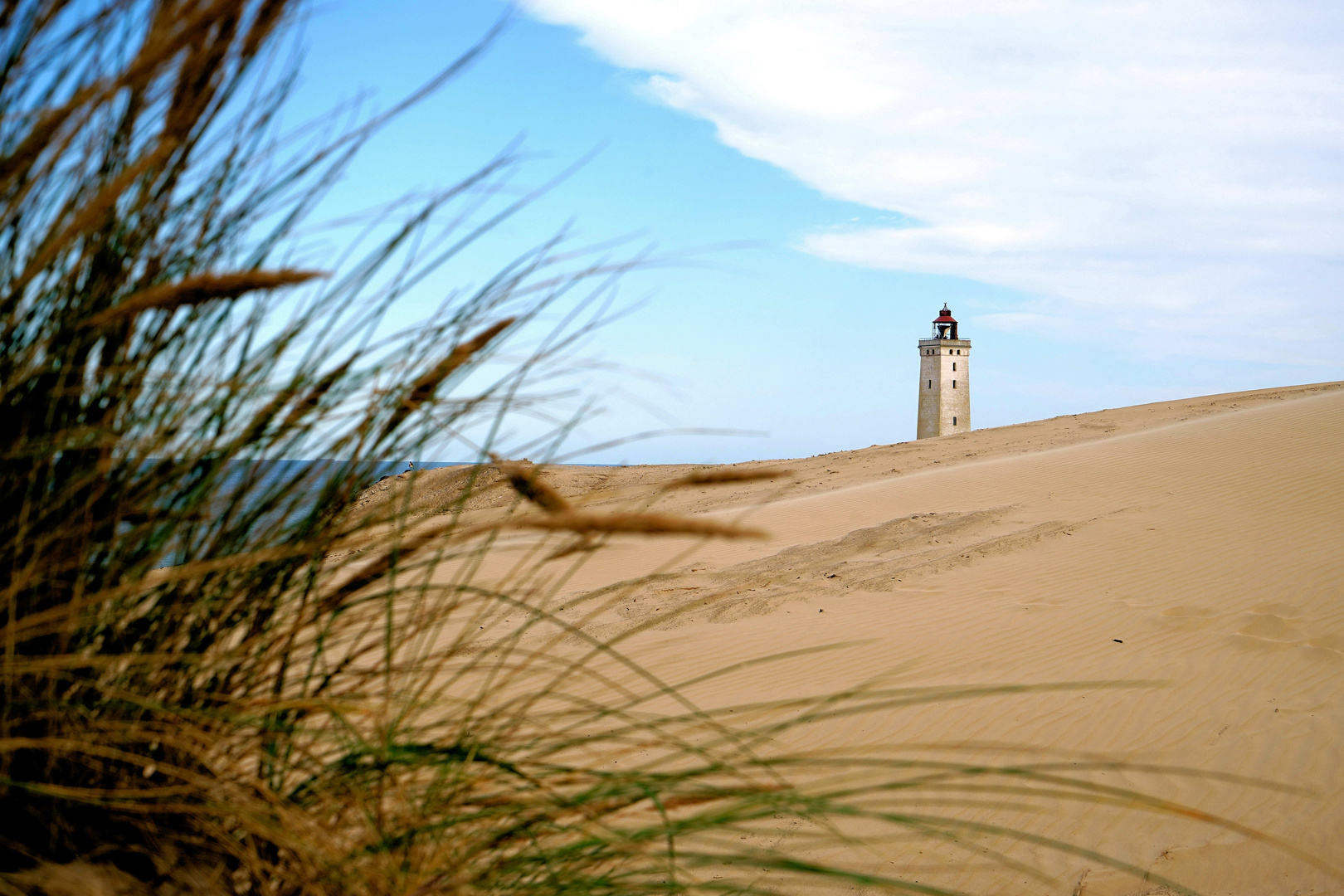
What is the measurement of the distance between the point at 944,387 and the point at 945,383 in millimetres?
244

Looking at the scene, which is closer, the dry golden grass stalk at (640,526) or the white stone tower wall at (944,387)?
the dry golden grass stalk at (640,526)

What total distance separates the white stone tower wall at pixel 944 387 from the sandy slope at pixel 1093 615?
1773 inches

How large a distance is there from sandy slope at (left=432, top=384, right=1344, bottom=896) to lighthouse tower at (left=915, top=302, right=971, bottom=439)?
4510cm

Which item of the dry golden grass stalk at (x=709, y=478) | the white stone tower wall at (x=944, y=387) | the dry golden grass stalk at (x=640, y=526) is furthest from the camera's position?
the white stone tower wall at (x=944, y=387)

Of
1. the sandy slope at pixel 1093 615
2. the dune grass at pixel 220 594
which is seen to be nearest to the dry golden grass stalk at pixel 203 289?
the dune grass at pixel 220 594

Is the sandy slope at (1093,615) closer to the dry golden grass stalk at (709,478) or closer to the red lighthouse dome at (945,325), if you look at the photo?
the dry golden grass stalk at (709,478)

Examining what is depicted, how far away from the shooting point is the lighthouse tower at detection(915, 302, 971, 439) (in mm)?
63125

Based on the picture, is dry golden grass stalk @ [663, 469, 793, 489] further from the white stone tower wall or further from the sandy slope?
the white stone tower wall

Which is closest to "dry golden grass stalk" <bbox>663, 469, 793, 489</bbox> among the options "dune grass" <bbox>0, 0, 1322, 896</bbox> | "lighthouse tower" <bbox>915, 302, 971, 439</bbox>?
"dune grass" <bbox>0, 0, 1322, 896</bbox>

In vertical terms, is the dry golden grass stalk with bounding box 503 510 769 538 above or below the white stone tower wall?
below

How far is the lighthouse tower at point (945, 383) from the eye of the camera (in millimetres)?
63125

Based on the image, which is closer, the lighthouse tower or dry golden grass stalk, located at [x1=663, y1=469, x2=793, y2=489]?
dry golden grass stalk, located at [x1=663, y1=469, x2=793, y2=489]

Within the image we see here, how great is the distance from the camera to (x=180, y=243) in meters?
1.51

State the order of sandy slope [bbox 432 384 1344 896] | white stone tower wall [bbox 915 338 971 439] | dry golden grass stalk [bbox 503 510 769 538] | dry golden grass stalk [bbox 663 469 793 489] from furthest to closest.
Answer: white stone tower wall [bbox 915 338 971 439] → sandy slope [bbox 432 384 1344 896] → dry golden grass stalk [bbox 663 469 793 489] → dry golden grass stalk [bbox 503 510 769 538]
